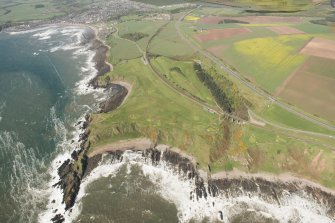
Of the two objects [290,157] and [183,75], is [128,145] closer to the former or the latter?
[290,157]

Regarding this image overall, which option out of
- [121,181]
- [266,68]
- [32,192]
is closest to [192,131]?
[121,181]

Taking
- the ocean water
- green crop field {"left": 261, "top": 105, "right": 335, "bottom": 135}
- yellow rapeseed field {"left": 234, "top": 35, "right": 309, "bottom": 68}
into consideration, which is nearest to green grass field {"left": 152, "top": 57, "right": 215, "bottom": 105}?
green crop field {"left": 261, "top": 105, "right": 335, "bottom": 135}

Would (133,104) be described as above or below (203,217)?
above

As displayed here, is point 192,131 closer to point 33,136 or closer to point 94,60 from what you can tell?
point 33,136

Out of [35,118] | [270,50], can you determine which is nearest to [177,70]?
[270,50]

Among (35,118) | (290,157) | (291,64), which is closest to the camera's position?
(290,157)

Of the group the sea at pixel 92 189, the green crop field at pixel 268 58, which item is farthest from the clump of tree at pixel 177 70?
the sea at pixel 92 189
